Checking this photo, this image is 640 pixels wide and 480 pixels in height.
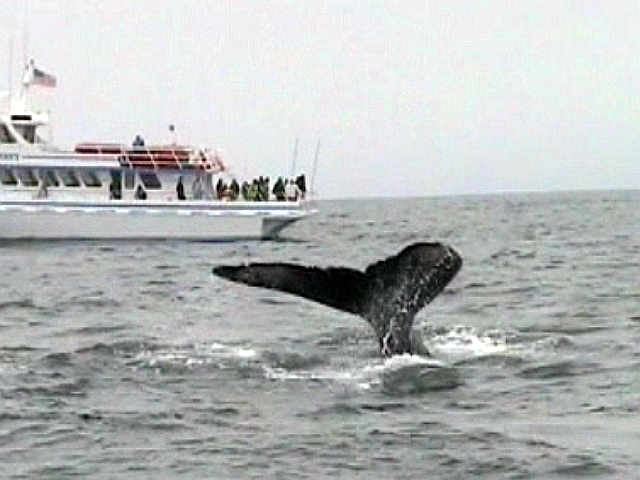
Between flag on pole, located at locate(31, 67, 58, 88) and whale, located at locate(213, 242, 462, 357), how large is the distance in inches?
1782

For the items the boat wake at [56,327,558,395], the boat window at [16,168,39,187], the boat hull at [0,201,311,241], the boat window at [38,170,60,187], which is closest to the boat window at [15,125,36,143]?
the boat window at [16,168,39,187]

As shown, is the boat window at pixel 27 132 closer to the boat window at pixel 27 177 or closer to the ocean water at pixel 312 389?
the boat window at pixel 27 177

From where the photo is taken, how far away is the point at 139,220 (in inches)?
2122

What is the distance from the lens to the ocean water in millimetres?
10633

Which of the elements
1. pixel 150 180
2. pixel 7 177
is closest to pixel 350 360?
pixel 7 177

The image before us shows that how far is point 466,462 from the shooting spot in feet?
34.4

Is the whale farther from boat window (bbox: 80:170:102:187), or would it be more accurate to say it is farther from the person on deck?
boat window (bbox: 80:170:102:187)

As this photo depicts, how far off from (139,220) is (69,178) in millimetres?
3601

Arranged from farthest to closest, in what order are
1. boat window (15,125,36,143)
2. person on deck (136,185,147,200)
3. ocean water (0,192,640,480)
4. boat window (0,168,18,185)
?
person on deck (136,185,147,200), boat window (15,125,36,143), boat window (0,168,18,185), ocean water (0,192,640,480)

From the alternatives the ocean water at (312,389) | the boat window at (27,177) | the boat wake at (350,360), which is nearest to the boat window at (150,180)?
the boat window at (27,177)

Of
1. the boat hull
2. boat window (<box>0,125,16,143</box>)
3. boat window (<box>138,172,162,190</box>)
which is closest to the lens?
the boat hull

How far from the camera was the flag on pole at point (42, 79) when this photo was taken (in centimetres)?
5766

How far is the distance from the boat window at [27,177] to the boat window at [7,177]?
0.24m

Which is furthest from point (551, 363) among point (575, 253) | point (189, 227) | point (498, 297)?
point (189, 227)
